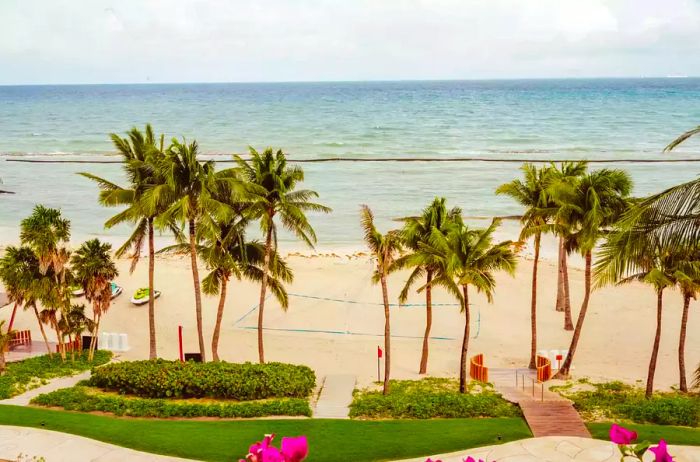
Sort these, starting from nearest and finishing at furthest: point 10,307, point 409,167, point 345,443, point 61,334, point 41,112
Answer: point 345,443 < point 61,334 < point 10,307 < point 409,167 < point 41,112

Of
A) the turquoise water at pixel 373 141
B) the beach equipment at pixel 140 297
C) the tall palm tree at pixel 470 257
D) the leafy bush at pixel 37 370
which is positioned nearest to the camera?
the tall palm tree at pixel 470 257

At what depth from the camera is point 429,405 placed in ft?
66.0

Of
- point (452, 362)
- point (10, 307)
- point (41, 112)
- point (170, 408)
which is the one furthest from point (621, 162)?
point (41, 112)

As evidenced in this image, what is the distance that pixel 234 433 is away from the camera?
18.2 meters

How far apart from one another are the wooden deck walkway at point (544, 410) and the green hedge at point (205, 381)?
20.0 feet

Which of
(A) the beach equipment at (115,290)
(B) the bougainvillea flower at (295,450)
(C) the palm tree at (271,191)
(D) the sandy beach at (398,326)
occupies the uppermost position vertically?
(C) the palm tree at (271,191)

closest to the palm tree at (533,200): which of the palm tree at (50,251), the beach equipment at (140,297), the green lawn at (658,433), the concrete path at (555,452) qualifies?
the green lawn at (658,433)

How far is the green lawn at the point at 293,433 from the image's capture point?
56.2 feet

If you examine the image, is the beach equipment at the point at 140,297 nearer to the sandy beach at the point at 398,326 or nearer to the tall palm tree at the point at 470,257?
the sandy beach at the point at 398,326

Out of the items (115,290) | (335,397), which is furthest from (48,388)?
(115,290)

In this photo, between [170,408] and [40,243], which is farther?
[40,243]

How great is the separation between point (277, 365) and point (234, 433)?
198 inches

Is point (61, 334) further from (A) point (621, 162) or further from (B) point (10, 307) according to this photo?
(A) point (621, 162)

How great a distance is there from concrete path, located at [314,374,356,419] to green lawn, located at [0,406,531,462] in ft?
3.40
